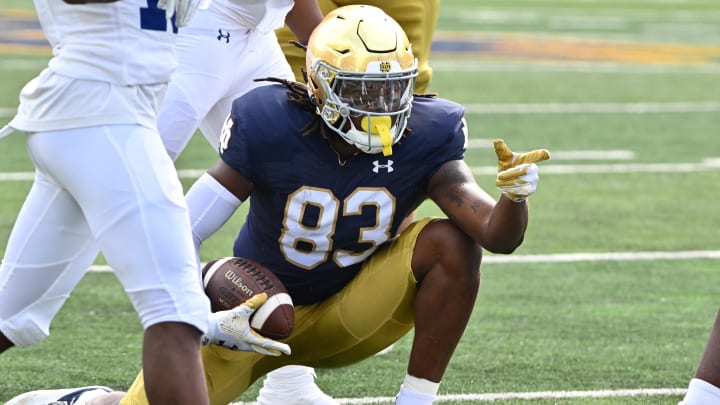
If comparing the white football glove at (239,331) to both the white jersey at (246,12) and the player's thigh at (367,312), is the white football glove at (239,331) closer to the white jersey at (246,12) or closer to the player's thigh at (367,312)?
the player's thigh at (367,312)

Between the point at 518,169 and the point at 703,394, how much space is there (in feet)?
2.36

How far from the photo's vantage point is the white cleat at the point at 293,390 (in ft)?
12.5

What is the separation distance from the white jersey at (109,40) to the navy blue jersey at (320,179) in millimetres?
679

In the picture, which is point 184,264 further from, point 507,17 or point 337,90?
point 507,17

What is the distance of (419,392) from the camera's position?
3439mm

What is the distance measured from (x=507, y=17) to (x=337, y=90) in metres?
15.8

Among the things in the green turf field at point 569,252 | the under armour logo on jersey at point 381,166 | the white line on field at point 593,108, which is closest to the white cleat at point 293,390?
the green turf field at point 569,252

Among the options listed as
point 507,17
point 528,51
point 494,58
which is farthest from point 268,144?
point 507,17

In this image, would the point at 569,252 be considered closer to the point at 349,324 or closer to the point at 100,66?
the point at 349,324

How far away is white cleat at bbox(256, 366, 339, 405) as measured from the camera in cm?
382

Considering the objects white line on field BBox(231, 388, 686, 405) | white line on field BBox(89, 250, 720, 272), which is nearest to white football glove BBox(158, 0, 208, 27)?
white line on field BBox(231, 388, 686, 405)

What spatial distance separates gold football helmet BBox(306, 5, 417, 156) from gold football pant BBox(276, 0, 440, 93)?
1.04 m

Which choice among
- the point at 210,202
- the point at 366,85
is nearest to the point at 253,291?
the point at 210,202

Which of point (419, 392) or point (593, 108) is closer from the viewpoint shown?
point (419, 392)
